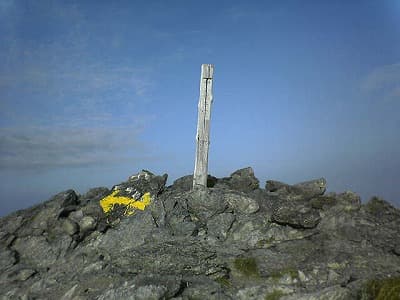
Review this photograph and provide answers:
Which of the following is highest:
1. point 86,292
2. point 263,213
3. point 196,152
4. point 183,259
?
point 196,152

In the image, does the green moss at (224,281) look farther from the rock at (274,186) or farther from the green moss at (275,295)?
the rock at (274,186)

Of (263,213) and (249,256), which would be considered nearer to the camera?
(249,256)

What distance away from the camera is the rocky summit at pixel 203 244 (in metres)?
13.3

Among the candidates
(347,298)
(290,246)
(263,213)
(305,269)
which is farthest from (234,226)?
(347,298)

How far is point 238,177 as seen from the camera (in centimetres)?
2230

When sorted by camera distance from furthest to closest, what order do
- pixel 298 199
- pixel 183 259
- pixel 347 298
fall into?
pixel 298 199, pixel 183 259, pixel 347 298

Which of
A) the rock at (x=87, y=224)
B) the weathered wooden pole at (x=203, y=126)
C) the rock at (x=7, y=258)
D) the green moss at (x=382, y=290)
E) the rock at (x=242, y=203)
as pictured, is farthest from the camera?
the weathered wooden pole at (x=203, y=126)

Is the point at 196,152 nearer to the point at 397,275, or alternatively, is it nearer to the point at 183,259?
the point at 183,259

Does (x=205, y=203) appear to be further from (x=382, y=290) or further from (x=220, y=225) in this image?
(x=382, y=290)

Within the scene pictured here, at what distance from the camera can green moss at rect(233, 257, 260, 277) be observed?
1438 cm

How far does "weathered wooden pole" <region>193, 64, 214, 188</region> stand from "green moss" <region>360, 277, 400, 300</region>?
31.0 ft

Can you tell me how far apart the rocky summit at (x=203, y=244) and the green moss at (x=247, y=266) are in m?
0.04

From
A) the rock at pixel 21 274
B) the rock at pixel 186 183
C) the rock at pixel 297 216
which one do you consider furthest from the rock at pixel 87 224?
the rock at pixel 297 216

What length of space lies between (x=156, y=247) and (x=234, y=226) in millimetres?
3578
